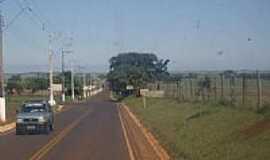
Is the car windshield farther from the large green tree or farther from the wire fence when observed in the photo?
the large green tree

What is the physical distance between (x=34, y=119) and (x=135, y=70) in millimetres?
94293

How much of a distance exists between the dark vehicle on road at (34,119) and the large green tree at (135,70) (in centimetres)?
8390

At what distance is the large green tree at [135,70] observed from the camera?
5054 inches

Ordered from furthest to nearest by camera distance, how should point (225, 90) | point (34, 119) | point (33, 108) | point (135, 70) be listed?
point (135, 70) → point (225, 90) → point (33, 108) → point (34, 119)

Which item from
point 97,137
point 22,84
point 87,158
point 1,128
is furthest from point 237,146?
point 22,84

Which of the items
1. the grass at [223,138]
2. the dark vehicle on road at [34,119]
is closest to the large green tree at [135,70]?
the dark vehicle on road at [34,119]

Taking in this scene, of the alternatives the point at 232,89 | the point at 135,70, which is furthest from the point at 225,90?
the point at 135,70

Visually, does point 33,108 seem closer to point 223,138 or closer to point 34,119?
point 34,119

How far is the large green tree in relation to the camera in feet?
421

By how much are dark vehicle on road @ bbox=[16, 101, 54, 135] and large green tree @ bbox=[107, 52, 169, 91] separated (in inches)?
3303

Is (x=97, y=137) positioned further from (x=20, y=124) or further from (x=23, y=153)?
(x=23, y=153)

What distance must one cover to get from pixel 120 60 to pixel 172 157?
570 ft

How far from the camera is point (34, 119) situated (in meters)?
37.5

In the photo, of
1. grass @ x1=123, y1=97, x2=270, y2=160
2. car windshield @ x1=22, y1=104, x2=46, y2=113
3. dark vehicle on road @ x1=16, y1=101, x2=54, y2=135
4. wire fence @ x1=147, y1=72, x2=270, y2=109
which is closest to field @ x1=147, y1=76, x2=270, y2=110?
wire fence @ x1=147, y1=72, x2=270, y2=109
